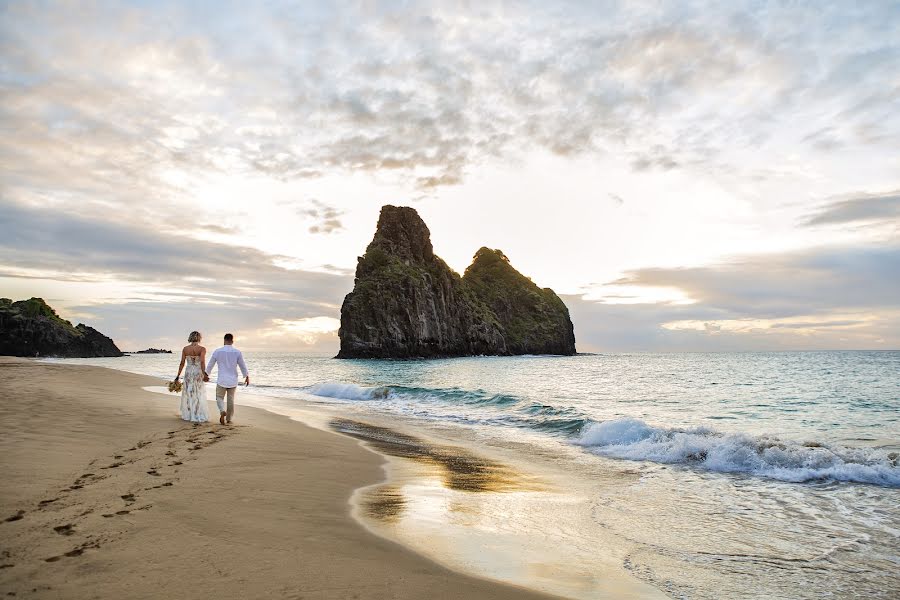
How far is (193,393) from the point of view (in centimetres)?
1359

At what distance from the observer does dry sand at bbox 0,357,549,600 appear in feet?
12.2

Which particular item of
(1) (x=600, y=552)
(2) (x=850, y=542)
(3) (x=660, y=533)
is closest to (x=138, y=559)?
(1) (x=600, y=552)

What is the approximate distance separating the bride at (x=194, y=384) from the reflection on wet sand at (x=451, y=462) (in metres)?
4.48

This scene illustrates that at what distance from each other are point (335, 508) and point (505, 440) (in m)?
10.6

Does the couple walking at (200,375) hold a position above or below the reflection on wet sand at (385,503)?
above

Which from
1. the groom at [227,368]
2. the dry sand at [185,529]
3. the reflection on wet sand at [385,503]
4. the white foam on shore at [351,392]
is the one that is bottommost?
the white foam on shore at [351,392]

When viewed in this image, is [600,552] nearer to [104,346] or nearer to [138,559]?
[138,559]

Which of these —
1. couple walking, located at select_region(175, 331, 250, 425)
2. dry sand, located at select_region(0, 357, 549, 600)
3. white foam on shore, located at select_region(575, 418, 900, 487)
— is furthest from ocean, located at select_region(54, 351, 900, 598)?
couple walking, located at select_region(175, 331, 250, 425)

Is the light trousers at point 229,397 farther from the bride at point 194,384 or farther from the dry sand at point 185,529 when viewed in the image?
the dry sand at point 185,529

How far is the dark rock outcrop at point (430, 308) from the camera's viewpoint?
119 metres

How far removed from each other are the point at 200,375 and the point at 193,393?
52 centimetres

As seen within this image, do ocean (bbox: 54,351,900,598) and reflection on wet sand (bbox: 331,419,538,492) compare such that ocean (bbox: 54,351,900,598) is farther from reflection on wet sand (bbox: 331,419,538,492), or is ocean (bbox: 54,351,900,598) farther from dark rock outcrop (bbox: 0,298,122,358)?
dark rock outcrop (bbox: 0,298,122,358)

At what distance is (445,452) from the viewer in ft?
43.3

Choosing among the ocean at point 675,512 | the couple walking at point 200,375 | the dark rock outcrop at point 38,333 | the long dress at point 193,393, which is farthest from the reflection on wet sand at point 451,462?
the dark rock outcrop at point 38,333
